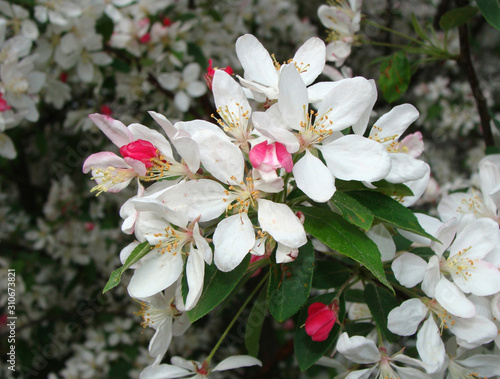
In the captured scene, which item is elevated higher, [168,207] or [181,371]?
[168,207]

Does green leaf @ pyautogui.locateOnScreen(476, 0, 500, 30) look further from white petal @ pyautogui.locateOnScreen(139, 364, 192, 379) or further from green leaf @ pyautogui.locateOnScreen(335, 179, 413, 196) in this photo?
white petal @ pyautogui.locateOnScreen(139, 364, 192, 379)

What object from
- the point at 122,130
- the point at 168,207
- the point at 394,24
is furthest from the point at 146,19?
the point at 394,24

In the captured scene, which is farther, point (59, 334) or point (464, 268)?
point (59, 334)

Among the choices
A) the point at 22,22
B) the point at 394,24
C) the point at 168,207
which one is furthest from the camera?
the point at 394,24

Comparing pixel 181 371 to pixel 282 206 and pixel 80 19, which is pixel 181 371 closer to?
pixel 282 206

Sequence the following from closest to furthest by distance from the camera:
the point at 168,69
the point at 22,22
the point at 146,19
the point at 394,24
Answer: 1. the point at 22,22
2. the point at 146,19
3. the point at 168,69
4. the point at 394,24

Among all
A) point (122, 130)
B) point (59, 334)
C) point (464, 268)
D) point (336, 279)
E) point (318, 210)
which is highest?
point (122, 130)
